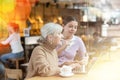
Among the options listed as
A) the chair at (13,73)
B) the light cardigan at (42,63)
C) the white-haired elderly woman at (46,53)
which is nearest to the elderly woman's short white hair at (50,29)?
the white-haired elderly woman at (46,53)

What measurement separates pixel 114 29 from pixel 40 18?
1.88 feet

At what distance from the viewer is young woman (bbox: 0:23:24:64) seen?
1.76m

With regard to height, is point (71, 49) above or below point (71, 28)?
below

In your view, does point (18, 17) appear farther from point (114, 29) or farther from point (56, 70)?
point (114, 29)

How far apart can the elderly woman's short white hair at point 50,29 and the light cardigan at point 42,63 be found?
4.2 inches

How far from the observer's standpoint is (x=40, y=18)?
5.59 ft

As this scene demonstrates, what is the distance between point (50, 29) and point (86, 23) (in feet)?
0.91

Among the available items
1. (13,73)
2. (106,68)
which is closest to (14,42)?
(13,73)

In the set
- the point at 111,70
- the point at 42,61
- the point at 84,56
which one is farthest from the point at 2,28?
the point at 111,70

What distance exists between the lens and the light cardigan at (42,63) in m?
1.64

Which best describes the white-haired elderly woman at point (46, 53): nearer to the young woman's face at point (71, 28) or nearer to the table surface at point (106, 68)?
the young woman's face at point (71, 28)

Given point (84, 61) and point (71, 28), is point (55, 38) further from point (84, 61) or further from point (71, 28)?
point (84, 61)

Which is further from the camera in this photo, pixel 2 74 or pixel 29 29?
pixel 2 74

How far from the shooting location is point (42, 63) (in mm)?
1642
